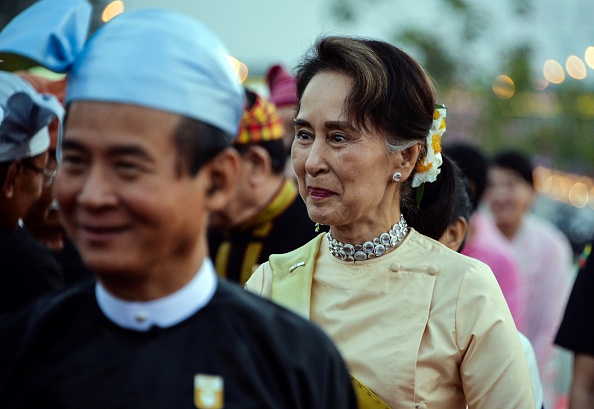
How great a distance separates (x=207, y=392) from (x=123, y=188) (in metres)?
0.47

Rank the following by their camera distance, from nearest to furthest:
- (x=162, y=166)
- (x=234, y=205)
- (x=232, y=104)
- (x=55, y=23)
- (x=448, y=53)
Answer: (x=162, y=166) < (x=232, y=104) < (x=55, y=23) < (x=234, y=205) < (x=448, y=53)

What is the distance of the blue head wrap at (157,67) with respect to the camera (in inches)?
80.3

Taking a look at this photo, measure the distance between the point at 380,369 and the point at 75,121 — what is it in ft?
4.66

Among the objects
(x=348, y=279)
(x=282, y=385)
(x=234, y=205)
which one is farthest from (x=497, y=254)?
(x=282, y=385)

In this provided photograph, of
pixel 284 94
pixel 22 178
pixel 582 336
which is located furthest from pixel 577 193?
pixel 22 178

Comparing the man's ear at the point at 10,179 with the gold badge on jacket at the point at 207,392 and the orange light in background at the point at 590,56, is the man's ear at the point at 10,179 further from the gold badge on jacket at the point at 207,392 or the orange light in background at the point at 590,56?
the orange light in background at the point at 590,56

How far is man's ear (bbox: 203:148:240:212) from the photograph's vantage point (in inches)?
84.5

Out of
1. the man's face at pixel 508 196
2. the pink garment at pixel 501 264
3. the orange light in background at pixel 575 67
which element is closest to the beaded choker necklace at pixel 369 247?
the pink garment at pixel 501 264

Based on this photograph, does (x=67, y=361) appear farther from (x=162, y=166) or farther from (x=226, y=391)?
(x=162, y=166)

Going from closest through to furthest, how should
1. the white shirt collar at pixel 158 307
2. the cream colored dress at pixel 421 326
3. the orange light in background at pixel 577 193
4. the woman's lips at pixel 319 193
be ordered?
the white shirt collar at pixel 158 307 → the cream colored dress at pixel 421 326 → the woman's lips at pixel 319 193 → the orange light in background at pixel 577 193

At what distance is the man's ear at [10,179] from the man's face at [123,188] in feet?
4.41

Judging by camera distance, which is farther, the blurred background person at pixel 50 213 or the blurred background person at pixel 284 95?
the blurred background person at pixel 284 95

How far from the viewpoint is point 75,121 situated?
2.06 metres

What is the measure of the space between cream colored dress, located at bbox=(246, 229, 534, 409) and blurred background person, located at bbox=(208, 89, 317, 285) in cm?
178
